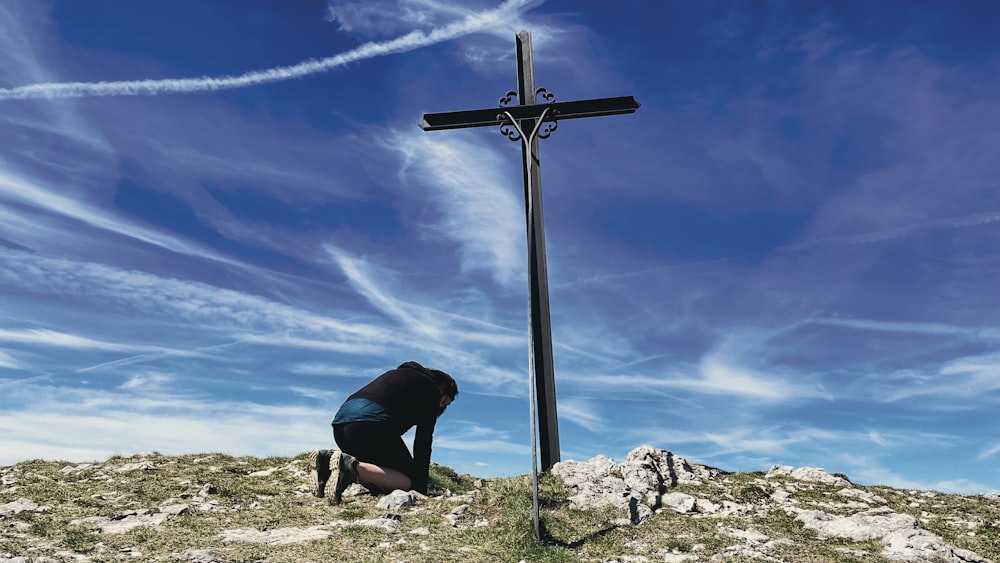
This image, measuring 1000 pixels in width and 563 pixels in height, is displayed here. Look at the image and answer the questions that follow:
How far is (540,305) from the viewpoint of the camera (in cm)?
1066

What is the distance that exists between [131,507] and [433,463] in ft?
13.9

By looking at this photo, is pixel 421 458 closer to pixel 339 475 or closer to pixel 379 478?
pixel 379 478

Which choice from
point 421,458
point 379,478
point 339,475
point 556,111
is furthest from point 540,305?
point 339,475

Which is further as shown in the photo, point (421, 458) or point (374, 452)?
point (421, 458)

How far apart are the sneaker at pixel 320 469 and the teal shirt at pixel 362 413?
0.44 meters

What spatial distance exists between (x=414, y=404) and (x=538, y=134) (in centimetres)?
436

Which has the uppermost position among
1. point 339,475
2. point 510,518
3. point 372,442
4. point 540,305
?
point 540,305

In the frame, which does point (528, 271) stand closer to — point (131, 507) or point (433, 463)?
point (433, 463)

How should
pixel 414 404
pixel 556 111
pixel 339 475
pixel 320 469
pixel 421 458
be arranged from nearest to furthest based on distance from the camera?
pixel 339 475 → pixel 320 469 → pixel 414 404 → pixel 421 458 → pixel 556 111

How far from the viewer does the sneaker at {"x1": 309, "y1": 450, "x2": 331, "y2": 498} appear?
9188mm

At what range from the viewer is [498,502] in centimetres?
898

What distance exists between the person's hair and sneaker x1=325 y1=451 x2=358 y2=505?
55.9 inches

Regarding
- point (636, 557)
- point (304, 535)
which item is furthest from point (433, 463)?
point (636, 557)

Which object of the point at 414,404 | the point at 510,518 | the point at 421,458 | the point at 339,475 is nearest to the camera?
the point at 510,518
